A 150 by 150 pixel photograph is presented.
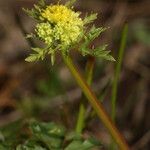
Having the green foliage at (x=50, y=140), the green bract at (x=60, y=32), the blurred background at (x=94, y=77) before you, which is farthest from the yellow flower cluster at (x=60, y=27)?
the blurred background at (x=94, y=77)

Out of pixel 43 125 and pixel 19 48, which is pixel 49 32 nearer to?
pixel 43 125

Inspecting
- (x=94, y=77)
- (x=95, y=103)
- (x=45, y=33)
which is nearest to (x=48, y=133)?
(x=95, y=103)

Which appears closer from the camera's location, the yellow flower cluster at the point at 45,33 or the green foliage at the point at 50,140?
the yellow flower cluster at the point at 45,33

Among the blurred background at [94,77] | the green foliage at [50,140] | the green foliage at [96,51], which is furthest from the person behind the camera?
the blurred background at [94,77]

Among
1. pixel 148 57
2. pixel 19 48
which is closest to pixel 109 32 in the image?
pixel 148 57

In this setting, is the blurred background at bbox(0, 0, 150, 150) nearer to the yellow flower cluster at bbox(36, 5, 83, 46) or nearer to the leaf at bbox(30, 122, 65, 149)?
the leaf at bbox(30, 122, 65, 149)

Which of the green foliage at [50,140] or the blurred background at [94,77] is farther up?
the green foliage at [50,140]

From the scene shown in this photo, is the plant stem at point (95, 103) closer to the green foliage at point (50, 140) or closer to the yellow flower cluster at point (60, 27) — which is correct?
the yellow flower cluster at point (60, 27)
